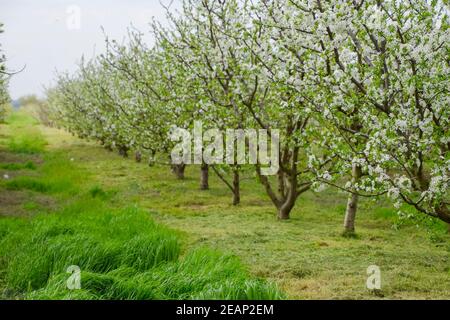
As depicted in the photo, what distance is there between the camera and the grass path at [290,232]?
29.9 feet

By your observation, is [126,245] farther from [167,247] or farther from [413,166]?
[413,166]

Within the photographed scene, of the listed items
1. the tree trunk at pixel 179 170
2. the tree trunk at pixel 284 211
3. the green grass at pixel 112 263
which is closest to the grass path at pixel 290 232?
the tree trunk at pixel 284 211

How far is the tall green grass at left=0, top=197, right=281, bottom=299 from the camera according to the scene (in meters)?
7.44

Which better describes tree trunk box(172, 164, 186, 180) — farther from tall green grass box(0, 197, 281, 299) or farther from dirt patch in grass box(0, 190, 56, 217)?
tall green grass box(0, 197, 281, 299)

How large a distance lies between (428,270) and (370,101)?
11.6ft

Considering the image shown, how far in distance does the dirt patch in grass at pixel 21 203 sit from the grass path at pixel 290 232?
32mm

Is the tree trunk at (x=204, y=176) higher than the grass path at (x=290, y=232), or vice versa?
the tree trunk at (x=204, y=176)

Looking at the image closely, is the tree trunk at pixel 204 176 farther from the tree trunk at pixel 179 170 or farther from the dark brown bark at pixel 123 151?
the dark brown bark at pixel 123 151

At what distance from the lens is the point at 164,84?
1950 cm

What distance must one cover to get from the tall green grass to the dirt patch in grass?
205 centimetres

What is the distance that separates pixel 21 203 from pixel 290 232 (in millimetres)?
8825

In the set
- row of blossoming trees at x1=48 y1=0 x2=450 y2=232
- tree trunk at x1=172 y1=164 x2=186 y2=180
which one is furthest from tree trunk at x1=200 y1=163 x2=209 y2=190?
row of blossoming trees at x1=48 y1=0 x2=450 y2=232

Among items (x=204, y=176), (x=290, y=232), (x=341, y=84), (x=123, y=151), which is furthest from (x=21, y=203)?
(x=123, y=151)
